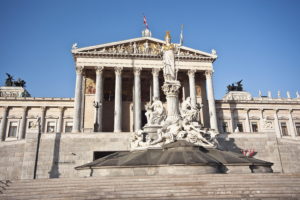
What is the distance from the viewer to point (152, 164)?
12.6 metres

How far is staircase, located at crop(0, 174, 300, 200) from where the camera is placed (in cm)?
873

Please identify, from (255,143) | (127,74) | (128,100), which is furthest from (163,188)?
(128,100)

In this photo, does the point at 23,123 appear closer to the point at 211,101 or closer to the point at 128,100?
the point at 128,100

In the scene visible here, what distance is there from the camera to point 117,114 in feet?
116

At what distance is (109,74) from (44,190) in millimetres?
33766

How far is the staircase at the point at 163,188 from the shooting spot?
8734 millimetres

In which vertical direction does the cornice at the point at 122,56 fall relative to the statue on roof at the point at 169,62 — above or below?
above

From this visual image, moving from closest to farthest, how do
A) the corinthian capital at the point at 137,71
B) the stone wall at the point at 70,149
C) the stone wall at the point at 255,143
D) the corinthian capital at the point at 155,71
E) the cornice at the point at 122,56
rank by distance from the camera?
the stone wall at the point at 70,149 < the stone wall at the point at 255,143 < the cornice at the point at 122,56 < the corinthian capital at the point at 137,71 < the corinthian capital at the point at 155,71

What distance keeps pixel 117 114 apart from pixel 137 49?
1113cm

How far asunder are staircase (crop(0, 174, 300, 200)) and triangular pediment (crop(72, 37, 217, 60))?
30.0 metres

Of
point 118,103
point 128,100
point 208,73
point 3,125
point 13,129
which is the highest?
point 208,73

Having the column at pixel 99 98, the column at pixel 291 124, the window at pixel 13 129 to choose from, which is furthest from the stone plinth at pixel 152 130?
the column at pixel 291 124

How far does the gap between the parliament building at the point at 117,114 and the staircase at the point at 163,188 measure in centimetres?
1284

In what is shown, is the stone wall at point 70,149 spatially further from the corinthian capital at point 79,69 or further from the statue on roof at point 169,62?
the corinthian capital at point 79,69
